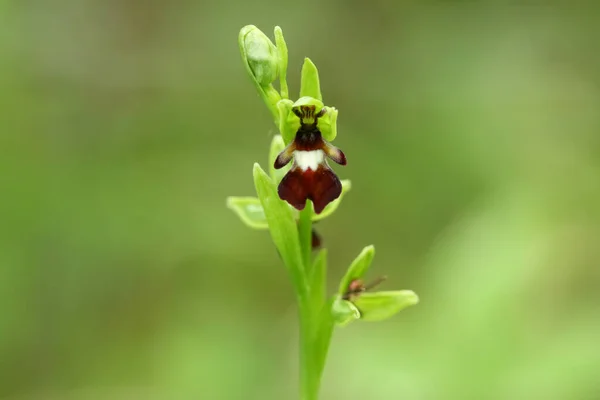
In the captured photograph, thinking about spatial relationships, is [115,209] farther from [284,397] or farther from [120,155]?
[284,397]

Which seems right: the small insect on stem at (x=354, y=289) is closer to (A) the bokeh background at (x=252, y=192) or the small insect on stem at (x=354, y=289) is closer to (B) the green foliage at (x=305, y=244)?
(B) the green foliage at (x=305, y=244)

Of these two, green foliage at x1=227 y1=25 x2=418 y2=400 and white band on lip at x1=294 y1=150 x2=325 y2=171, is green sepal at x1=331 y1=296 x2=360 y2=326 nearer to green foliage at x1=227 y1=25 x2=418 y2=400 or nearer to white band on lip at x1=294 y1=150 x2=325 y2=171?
green foliage at x1=227 y1=25 x2=418 y2=400

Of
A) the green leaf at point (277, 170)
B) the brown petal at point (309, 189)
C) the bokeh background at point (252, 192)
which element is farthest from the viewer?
the bokeh background at point (252, 192)

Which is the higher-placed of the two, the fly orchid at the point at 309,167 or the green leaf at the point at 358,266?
the fly orchid at the point at 309,167

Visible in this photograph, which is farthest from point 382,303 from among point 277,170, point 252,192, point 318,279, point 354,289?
point 252,192

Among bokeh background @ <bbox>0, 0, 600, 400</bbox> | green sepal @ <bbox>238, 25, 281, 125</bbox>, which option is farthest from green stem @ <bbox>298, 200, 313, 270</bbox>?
bokeh background @ <bbox>0, 0, 600, 400</bbox>

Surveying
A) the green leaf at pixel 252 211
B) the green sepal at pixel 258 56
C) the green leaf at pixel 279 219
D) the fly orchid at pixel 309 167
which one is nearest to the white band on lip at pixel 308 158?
the fly orchid at pixel 309 167
